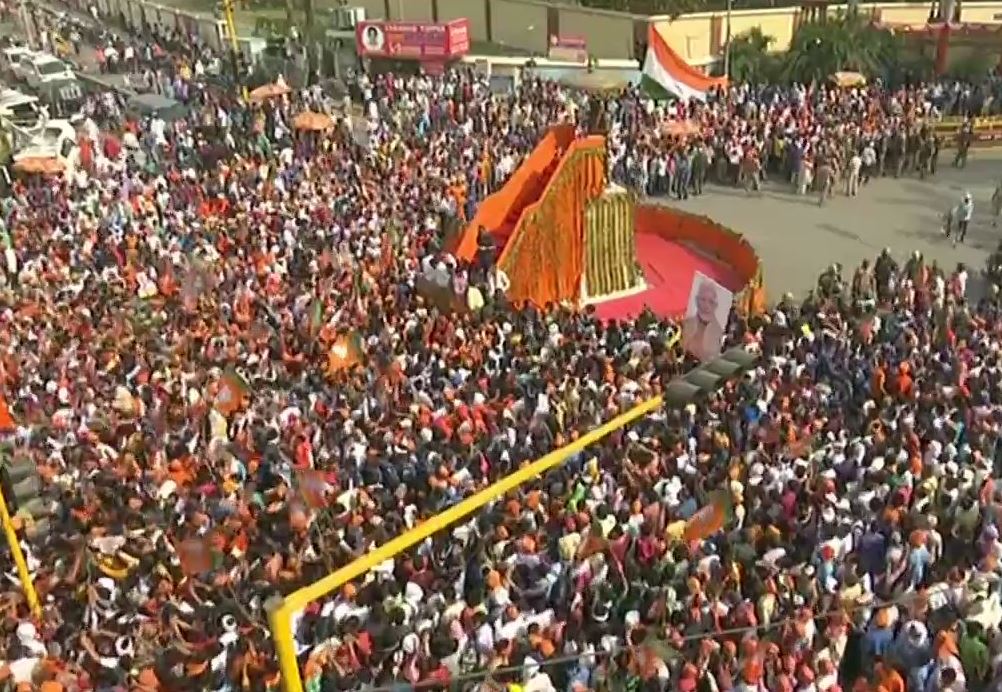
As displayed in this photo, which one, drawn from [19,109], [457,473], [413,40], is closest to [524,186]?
[457,473]

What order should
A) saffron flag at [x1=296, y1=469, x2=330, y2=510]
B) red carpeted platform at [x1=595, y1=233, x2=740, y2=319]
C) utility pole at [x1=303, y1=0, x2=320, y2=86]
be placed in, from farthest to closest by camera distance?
utility pole at [x1=303, y1=0, x2=320, y2=86] → red carpeted platform at [x1=595, y1=233, x2=740, y2=319] → saffron flag at [x1=296, y1=469, x2=330, y2=510]

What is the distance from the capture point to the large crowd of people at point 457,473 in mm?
10273

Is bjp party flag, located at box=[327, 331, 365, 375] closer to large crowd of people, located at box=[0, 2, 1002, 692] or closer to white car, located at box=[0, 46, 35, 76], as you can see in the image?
large crowd of people, located at box=[0, 2, 1002, 692]

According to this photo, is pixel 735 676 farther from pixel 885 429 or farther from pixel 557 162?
pixel 557 162

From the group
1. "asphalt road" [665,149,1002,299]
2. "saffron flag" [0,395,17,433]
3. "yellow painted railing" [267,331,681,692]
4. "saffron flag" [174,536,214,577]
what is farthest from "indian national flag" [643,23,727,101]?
"yellow painted railing" [267,331,681,692]

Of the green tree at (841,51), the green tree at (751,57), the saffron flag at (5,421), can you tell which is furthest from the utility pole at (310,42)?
the saffron flag at (5,421)

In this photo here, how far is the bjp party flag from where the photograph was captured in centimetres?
1644

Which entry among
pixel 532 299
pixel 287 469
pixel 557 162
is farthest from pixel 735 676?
pixel 557 162

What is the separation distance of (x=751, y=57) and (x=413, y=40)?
10.6 meters

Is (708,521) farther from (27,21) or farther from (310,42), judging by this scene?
(27,21)

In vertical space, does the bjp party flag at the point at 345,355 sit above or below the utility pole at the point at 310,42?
below

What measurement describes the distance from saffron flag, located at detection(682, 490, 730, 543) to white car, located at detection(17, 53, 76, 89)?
31.9 m

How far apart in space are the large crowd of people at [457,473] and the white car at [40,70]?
16.9 metres

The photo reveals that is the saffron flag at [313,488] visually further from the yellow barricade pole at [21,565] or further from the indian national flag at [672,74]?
the indian national flag at [672,74]
